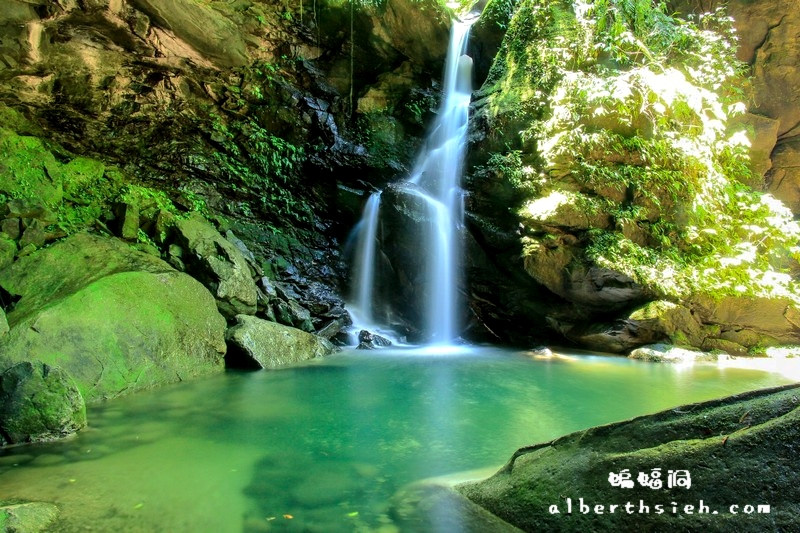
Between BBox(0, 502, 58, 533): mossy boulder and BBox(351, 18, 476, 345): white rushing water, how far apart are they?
809cm

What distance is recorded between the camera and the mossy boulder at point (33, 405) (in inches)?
147

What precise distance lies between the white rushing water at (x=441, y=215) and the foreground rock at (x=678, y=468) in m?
7.70

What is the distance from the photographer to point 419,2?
12.8m

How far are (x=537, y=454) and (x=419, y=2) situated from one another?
45.4 ft

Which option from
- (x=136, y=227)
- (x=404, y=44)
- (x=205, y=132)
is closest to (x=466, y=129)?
(x=404, y=44)

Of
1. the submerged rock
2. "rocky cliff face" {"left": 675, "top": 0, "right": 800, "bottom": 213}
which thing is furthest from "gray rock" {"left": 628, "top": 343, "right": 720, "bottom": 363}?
"rocky cliff face" {"left": 675, "top": 0, "right": 800, "bottom": 213}

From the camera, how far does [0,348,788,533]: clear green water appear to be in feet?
9.12

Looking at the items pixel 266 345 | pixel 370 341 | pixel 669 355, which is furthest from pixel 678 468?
pixel 370 341

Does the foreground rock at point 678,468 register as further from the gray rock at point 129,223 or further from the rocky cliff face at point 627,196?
the gray rock at point 129,223

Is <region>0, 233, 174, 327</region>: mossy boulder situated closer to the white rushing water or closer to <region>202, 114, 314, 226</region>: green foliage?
<region>202, 114, 314, 226</region>: green foliage

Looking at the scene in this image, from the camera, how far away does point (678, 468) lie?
1.92 metres

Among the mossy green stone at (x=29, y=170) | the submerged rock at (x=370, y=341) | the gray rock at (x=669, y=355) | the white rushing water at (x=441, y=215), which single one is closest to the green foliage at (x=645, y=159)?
the gray rock at (x=669, y=355)

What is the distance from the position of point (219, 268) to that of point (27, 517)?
571cm

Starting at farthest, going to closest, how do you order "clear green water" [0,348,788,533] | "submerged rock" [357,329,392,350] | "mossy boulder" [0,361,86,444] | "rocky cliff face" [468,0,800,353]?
1. "submerged rock" [357,329,392,350]
2. "rocky cliff face" [468,0,800,353]
3. "mossy boulder" [0,361,86,444]
4. "clear green water" [0,348,788,533]
